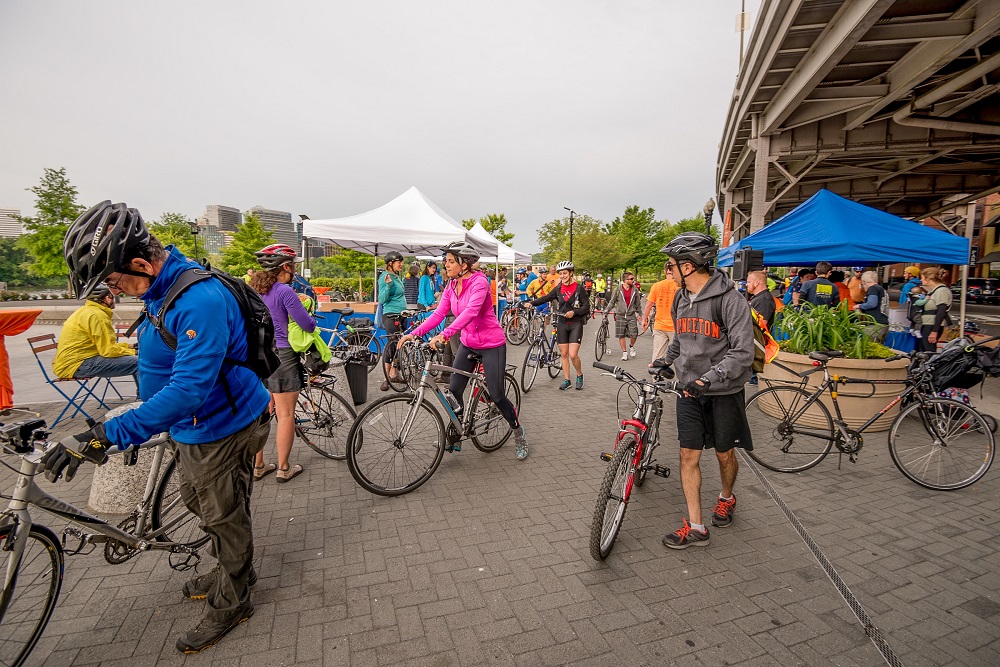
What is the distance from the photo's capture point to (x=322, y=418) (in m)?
4.76

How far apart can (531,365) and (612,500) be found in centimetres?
522

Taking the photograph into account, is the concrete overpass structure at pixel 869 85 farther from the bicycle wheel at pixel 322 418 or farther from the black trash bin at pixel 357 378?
the bicycle wheel at pixel 322 418

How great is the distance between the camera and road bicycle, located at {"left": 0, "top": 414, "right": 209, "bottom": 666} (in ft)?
6.78

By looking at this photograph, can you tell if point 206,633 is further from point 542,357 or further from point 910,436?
point 542,357

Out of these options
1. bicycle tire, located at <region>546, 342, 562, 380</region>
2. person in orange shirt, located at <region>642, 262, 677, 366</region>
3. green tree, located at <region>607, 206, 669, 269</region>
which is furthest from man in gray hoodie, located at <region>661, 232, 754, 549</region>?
green tree, located at <region>607, 206, 669, 269</region>

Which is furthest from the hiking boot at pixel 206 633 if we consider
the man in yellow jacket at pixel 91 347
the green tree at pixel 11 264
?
the green tree at pixel 11 264

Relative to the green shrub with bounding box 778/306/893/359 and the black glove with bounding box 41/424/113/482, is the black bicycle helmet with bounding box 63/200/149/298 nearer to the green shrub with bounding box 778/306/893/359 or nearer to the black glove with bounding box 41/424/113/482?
the black glove with bounding box 41/424/113/482

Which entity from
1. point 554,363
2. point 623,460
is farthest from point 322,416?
point 554,363

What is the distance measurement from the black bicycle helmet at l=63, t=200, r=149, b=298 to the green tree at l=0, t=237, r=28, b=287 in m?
88.8

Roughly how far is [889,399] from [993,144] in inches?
442

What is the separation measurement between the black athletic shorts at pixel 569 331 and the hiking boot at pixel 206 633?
5.86 m

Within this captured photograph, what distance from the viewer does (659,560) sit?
3.18 meters

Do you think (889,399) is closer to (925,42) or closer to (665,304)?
(665,304)

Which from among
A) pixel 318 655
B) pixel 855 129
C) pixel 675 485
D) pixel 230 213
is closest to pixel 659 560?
pixel 675 485
